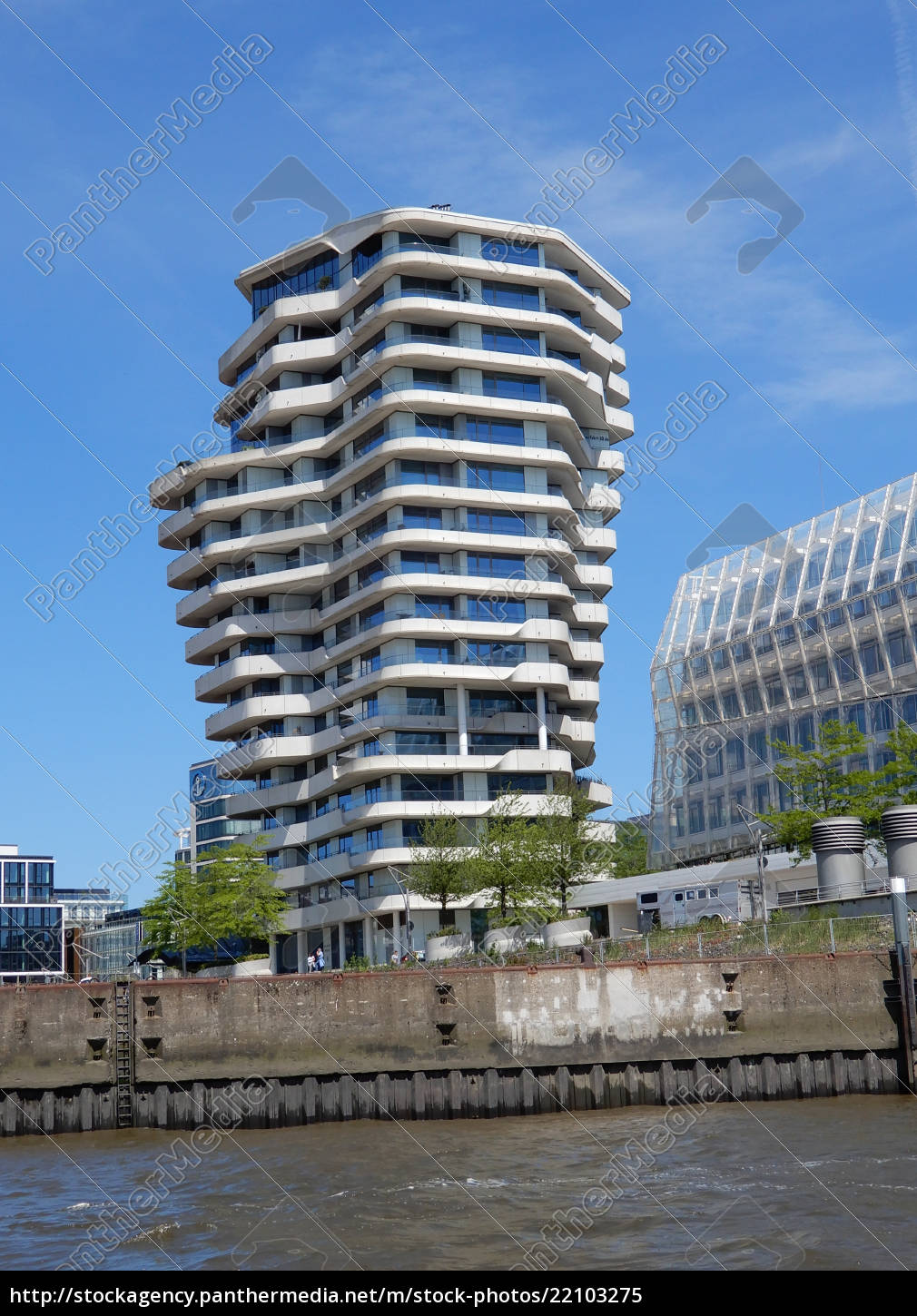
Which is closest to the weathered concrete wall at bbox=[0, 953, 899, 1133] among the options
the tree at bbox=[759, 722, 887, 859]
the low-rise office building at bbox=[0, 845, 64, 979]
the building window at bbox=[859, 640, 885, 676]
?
the tree at bbox=[759, 722, 887, 859]

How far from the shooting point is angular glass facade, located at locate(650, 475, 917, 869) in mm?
94000

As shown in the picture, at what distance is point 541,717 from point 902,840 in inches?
1514

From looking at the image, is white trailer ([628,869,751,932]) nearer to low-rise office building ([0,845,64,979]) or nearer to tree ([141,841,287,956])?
tree ([141,841,287,956])

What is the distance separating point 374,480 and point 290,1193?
62023 millimetres

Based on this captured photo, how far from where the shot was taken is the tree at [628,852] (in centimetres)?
8950

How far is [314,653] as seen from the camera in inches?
3605

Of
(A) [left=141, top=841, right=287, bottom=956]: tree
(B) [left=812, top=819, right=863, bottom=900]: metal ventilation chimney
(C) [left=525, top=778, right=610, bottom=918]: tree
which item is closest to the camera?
(B) [left=812, top=819, right=863, bottom=900]: metal ventilation chimney

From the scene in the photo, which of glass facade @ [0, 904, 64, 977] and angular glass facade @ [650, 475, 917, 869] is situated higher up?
angular glass facade @ [650, 475, 917, 869]

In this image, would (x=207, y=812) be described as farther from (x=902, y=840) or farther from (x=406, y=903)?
(x=902, y=840)

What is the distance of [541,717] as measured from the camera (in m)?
84.8

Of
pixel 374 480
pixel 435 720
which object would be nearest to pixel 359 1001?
pixel 435 720

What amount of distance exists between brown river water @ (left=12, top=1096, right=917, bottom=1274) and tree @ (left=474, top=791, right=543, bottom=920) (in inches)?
1212

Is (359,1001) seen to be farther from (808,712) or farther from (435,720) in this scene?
(808,712)

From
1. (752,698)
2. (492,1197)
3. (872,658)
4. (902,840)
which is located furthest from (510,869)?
(492,1197)
